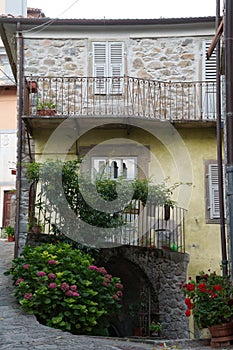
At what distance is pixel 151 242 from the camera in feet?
43.3

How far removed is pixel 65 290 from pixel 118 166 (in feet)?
18.8

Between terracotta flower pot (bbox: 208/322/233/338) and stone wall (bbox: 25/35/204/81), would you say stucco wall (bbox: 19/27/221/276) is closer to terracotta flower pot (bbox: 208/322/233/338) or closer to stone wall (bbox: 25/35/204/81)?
stone wall (bbox: 25/35/204/81)

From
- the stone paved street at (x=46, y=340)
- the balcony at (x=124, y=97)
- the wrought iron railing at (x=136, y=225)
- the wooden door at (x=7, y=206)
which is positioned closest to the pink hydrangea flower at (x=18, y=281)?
the stone paved street at (x=46, y=340)

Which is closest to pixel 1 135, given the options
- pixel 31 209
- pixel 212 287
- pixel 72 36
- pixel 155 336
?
pixel 72 36

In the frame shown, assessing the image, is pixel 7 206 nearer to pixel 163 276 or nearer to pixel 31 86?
pixel 31 86

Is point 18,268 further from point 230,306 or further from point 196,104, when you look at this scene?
point 196,104

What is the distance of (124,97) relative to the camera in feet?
46.8

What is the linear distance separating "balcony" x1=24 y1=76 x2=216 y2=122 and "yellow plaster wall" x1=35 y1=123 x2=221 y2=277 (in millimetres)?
480

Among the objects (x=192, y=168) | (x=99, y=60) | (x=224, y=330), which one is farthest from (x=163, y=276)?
(x=224, y=330)

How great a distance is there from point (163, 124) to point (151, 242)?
2.89m

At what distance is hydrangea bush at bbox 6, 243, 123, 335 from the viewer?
28.7 ft

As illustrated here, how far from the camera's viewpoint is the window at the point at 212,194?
548 inches

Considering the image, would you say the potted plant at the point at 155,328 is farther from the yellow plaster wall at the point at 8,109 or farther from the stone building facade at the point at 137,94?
the yellow plaster wall at the point at 8,109

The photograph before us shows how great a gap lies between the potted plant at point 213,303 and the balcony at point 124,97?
23.4ft
